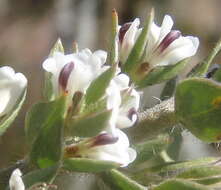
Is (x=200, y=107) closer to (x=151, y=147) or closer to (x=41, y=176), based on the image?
(x=151, y=147)

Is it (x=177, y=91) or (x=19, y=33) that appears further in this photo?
(x=19, y=33)

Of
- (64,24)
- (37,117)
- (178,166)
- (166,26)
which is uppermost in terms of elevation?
(166,26)

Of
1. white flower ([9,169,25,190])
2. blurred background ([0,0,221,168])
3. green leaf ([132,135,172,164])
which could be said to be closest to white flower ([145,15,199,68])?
green leaf ([132,135,172,164])

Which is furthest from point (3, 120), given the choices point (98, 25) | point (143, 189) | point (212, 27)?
point (212, 27)

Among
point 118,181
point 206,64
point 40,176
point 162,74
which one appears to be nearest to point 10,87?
point 40,176

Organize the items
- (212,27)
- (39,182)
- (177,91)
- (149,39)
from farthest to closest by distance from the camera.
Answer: (212,27)
(149,39)
(177,91)
(39,182)

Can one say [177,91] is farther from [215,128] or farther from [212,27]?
[212,27]

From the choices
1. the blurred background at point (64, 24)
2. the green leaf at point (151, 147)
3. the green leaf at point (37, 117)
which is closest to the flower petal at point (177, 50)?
the green leaf at point (151, 147)
